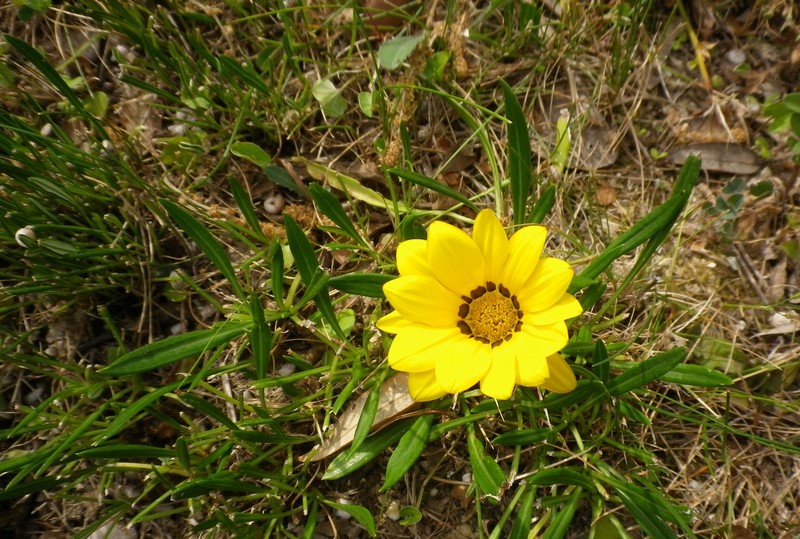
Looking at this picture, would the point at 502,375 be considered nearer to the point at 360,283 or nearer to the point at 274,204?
the point at 360,283

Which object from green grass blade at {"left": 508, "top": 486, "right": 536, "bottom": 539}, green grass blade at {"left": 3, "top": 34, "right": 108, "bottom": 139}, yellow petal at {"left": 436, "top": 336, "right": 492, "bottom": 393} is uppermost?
green grass blade at {"left": 3, "top": 34, "right": 108, "bottom": 139}

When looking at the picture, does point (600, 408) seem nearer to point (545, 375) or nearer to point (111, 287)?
point (545, 375)

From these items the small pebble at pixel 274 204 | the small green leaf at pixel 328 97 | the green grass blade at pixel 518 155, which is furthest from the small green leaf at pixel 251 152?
the green grass blade at pixel 518 155

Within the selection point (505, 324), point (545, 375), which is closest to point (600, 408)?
point (505, 324)

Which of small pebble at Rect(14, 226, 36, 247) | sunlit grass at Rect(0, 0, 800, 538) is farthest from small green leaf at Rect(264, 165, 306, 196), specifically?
small pebble at Rect(14, 226, 36, 247)

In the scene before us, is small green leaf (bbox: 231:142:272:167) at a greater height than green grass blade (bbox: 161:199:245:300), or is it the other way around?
small green leaf (bbox: 231:142:272:167)

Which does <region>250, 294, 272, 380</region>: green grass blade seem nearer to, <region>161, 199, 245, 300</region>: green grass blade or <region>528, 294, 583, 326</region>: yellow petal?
<region>161, 199, 245, 300</region>: green grass blade
